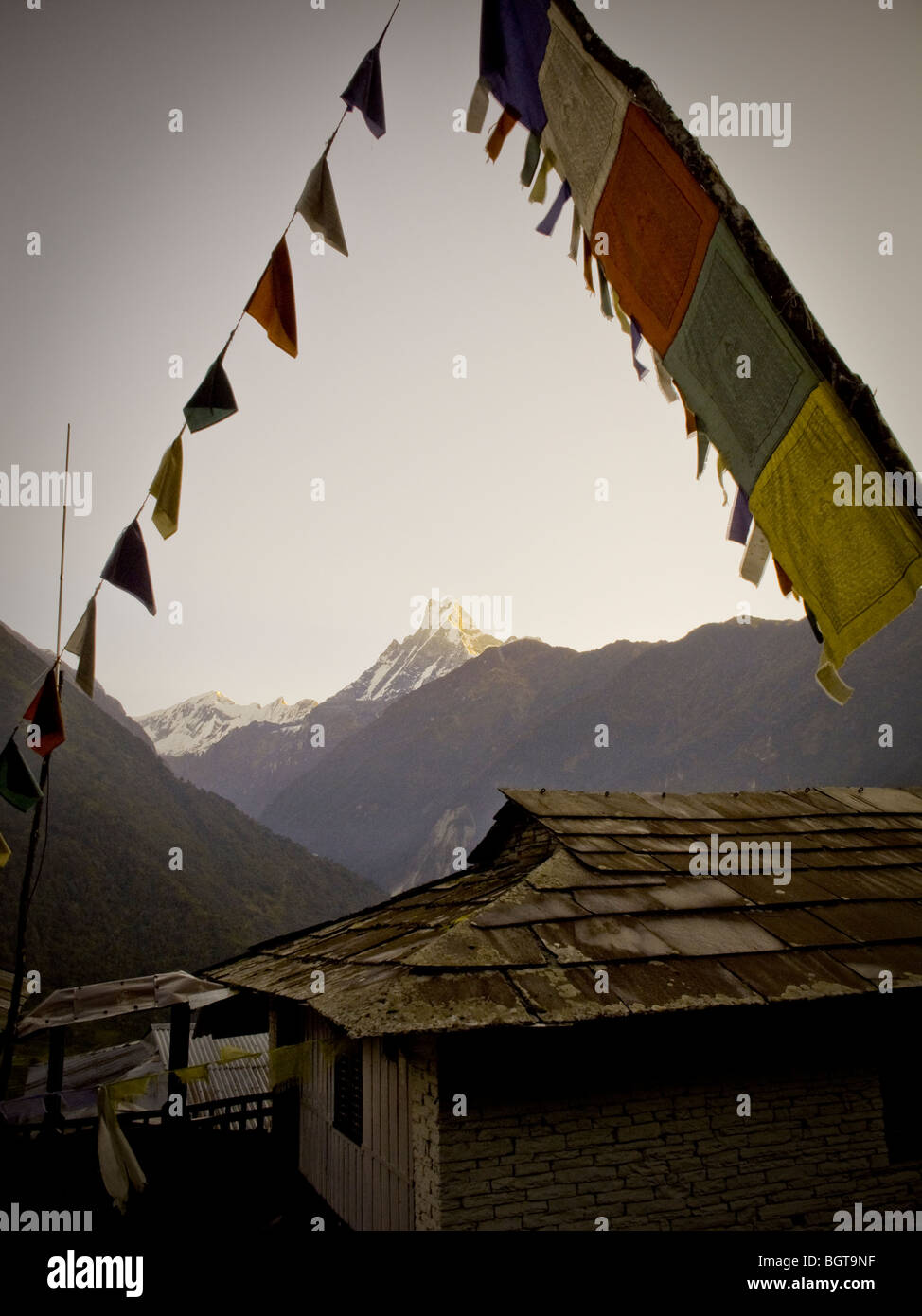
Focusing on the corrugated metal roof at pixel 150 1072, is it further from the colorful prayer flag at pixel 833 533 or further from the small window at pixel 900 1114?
the colorful prayer flag at pixel 833 533

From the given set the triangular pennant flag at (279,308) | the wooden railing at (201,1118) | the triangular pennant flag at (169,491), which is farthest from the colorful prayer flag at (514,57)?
the wooden railing at (201,1118)

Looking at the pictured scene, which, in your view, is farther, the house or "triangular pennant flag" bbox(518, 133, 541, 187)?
the house

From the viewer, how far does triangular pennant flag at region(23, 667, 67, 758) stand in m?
7.79

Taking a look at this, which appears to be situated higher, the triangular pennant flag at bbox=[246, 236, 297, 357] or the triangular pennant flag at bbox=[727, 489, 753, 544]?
the triangular pennant flag at bbox=[246, 236, 297, 357]

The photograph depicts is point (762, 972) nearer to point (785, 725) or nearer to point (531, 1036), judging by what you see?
point (531, 1036)

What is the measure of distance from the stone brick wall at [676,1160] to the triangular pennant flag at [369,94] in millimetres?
7118

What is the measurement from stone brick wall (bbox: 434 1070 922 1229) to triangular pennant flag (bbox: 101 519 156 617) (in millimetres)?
5300

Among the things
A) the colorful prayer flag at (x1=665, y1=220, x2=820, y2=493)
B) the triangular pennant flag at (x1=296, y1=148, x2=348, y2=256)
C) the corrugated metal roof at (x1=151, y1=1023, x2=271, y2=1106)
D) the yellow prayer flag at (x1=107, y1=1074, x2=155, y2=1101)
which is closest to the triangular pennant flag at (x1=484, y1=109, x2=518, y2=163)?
the triangular pennant flag at (x1=296, y1=148, x2=348, y2=256)

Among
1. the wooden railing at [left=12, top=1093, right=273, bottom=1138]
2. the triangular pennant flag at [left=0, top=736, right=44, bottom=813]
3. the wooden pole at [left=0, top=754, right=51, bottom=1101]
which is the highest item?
the triangular pennant flag at [left=0, top=736, right=44, bottom=813]

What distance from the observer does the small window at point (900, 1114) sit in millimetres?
6566

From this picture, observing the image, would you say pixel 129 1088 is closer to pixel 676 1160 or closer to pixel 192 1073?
pixel 192 1073

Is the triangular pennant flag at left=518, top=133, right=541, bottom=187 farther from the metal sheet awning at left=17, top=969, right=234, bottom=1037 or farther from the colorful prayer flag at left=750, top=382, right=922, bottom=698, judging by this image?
the metal sheet awning at left=17, top=969, right=234, bottom=1037

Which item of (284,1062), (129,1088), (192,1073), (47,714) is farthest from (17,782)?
(284,1062)
